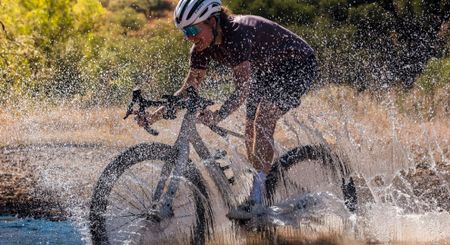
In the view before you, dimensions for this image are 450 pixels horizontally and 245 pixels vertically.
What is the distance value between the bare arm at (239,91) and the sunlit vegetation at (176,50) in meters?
9.17

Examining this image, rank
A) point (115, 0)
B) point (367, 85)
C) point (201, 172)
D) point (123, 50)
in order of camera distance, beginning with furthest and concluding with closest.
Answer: point (115, 0), point (123, 50), point (367, 85), point (201, 172)

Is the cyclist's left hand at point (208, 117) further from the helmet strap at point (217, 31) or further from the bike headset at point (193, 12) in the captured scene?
the bike headset at point (193, 12)

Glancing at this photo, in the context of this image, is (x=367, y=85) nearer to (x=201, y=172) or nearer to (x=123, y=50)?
(x=123, y=50)

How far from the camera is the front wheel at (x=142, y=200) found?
562 cm

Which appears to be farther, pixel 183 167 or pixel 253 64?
pixel 253 64

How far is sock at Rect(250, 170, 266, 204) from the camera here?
6043 mm

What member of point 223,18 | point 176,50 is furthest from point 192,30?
point 176,50

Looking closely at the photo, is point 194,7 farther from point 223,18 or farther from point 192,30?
point 223,18

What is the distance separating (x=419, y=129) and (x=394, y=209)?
6.94 m

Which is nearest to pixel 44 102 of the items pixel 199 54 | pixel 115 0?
pixel 199 54

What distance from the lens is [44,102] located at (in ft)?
52.1

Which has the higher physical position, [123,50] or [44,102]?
[123,50]

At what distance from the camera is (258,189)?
6.07 metres

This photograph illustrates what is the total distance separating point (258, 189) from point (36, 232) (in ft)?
6.60
